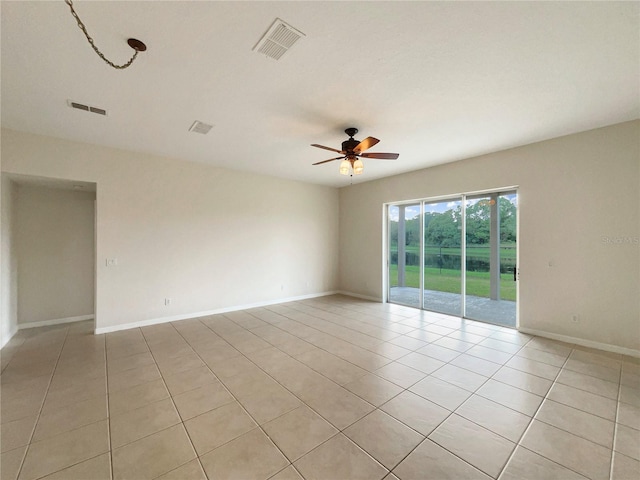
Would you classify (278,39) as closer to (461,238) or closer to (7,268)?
(461,238)

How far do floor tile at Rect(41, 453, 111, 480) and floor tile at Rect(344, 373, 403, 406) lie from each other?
195 cm

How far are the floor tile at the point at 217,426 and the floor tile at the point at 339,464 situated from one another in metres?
0.59

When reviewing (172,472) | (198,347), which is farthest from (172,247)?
(172,472)

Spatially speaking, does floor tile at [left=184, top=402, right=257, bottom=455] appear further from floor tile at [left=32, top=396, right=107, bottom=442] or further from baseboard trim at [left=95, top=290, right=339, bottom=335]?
baseboard trim at [left=95, top=290, right=339, bottom=335]

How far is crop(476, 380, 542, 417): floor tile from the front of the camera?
2.34m

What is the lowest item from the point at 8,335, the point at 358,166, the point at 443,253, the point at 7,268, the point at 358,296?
the point at 358,296

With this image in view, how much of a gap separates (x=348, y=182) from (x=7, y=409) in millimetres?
6692

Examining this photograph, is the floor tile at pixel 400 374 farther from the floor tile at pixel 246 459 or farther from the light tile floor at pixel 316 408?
the floor tile at pixel 246 459

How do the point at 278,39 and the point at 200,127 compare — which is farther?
the point at 200,127

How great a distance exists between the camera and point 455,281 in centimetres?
532

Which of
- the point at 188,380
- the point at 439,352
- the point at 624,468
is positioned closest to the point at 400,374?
the point at 439,352

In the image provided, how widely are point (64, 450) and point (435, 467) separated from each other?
2.62 meters

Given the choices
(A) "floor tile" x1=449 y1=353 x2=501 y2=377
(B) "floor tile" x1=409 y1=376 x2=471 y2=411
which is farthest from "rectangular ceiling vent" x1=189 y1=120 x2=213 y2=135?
(A) "floor tile" x1=449 y1=353 x2=501 y2=377

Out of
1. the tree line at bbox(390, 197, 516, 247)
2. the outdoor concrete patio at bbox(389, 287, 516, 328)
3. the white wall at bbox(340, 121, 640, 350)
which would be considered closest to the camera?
the white wall at bbox(340, 121, 640, 350)
